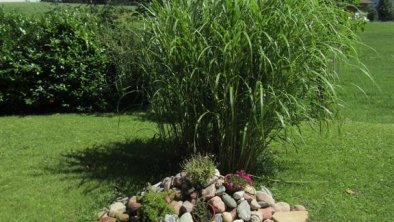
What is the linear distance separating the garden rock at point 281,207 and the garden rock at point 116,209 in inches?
48.8

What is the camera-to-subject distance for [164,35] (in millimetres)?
4957

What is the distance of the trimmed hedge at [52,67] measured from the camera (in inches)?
353

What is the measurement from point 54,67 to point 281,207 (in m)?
5.57

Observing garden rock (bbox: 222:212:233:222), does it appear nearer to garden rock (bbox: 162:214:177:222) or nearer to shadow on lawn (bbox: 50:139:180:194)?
garden rock (bbox: 162:214:177:222)

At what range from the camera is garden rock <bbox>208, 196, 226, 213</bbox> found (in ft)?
13.8

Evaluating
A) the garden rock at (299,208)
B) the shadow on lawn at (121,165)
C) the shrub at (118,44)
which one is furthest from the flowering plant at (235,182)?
the shrub at (118,44)

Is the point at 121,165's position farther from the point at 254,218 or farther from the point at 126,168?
the point at 254,218

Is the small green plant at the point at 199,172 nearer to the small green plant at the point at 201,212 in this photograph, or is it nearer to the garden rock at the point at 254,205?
the small green plant at the point at 201,212

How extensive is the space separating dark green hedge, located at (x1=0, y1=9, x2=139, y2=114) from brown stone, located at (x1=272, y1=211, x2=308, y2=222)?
17.7ft

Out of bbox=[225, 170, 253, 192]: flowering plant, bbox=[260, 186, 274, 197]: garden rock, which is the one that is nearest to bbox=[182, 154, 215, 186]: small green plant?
bbox=[225, 170, 253, 192]: flowering plant

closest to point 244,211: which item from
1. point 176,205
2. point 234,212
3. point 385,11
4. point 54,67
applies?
point 234,212

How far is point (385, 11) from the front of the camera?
4931 cm

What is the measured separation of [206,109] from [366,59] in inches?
543

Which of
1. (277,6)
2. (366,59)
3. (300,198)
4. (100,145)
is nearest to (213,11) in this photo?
(277,6)
